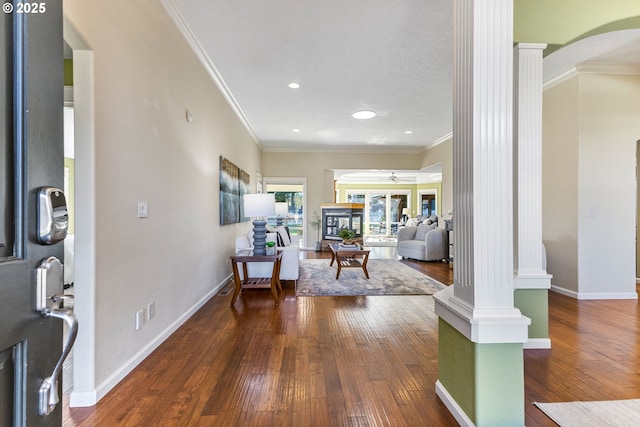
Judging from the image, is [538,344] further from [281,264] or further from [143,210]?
[143,210]

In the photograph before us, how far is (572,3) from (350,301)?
11.1 ft

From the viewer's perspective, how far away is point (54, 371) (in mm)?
581

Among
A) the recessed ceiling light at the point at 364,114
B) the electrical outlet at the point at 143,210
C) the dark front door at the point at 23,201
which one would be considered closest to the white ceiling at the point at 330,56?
the recessed ceiling light at the point at 364,114

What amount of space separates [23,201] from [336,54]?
3.34 meters

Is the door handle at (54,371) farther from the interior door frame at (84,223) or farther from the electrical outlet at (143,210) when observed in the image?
the electrical outlet at (143,210)

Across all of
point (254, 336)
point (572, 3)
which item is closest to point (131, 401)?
point (254, 336)

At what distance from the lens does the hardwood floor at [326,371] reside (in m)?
1.62

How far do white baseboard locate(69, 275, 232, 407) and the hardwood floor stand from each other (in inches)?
1.4

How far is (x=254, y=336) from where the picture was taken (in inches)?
102

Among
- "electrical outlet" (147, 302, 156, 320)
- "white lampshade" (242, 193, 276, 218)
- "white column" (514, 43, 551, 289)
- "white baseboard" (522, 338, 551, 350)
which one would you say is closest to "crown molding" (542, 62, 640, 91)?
"white column" (514, 43, 551, 289)

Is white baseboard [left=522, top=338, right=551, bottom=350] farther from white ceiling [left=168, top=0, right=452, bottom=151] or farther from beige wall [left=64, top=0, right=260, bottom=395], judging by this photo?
beige wall [left=64, top=0, right=260, bottom=395]

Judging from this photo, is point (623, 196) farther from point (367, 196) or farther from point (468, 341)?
point (367, 196)

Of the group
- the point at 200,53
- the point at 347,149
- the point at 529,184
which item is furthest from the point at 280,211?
the point at 529,184

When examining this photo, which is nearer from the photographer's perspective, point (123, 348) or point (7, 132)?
point (7, 132)
